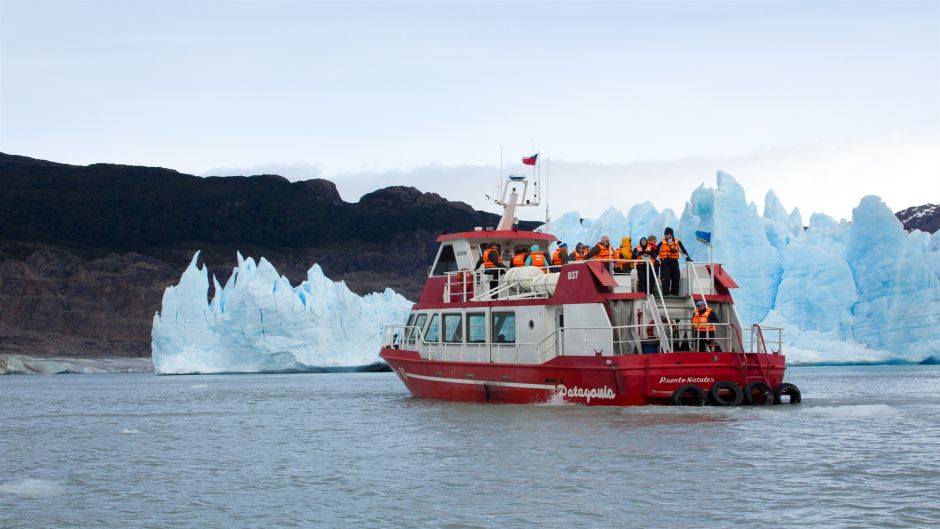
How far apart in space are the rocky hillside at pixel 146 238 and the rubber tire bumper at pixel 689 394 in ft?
320

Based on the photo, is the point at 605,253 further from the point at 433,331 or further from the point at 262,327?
the point at 262,327

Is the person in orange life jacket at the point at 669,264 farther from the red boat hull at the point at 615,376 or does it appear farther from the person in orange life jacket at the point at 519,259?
the person in orange life jacket at the point at 519,259

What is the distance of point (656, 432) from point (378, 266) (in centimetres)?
11602

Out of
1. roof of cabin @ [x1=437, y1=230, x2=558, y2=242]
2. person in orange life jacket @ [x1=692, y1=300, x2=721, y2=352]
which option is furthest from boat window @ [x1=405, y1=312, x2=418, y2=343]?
person in orange life jacket @ [x1=692, y1=300, x2=721, y2=352]

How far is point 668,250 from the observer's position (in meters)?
19.1

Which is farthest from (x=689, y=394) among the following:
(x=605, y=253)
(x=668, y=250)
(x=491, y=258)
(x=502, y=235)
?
(x=502, y=235)

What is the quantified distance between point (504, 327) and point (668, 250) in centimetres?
396

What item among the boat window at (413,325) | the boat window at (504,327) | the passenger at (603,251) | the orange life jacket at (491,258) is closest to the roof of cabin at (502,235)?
the orange life jacket at (491,258)

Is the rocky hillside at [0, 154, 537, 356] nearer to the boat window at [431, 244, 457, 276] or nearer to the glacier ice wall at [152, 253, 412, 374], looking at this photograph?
the glacier ice wall at [152, 253, 412, 374]

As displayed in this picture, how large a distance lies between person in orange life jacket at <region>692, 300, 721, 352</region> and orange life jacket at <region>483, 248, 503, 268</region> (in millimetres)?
4746

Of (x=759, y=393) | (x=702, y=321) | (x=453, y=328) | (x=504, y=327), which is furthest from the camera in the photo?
(x=453, y=328)

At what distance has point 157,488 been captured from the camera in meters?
12.9

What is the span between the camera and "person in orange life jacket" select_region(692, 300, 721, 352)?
721 inches

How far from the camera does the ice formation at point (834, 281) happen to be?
45562 mm
